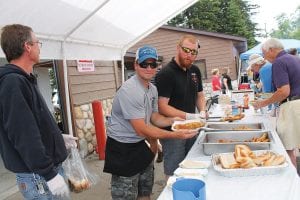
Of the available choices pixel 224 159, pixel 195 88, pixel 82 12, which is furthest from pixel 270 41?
pixel 82 12

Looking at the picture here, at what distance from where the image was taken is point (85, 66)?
273 inches

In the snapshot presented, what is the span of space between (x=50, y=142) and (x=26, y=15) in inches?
80.4

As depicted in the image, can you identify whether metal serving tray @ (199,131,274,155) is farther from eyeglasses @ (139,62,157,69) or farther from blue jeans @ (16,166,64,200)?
blue jeans @ (16,166,64,200)

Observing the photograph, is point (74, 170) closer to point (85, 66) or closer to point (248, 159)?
point (248, 159)

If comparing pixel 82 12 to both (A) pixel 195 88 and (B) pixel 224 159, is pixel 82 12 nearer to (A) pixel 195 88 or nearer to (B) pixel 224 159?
(A) pixel 195 88

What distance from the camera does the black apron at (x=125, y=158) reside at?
249 cm

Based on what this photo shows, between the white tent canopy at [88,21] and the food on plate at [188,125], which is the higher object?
the white tent canopy at [88,21]

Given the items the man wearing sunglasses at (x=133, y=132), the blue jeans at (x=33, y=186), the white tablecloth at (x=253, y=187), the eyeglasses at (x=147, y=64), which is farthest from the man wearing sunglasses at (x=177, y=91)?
the blue jeans at (x=33, y=186)

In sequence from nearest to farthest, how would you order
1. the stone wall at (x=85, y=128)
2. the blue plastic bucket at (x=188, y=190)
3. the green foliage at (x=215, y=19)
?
the blue plastic bucket at (x=188, y=190)
the stone wall at (x=85, y=128)
the green foliage at (x=215, y=19)

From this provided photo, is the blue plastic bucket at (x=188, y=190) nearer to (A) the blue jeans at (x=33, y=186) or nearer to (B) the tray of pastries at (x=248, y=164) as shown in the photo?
(B) the tray of pastries at (x=248, y=164)

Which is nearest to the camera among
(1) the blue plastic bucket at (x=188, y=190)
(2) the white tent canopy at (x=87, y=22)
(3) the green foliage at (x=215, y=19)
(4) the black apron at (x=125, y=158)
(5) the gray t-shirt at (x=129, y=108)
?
(1) the blue plastic bucket at (x=188, y=190)

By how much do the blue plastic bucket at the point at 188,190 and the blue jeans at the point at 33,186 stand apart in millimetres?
877

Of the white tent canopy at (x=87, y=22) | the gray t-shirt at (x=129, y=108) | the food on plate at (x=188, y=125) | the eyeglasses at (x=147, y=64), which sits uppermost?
the white tent canopy at (x=87, y=22)

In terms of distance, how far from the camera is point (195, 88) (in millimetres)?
3260
